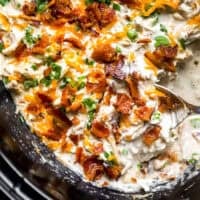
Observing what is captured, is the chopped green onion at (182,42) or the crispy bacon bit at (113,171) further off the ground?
the chopped green onion at (182,42)

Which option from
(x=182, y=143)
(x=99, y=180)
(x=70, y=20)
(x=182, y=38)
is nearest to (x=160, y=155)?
(x=182, y=143)

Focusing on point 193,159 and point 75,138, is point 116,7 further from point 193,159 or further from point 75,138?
point 193,159

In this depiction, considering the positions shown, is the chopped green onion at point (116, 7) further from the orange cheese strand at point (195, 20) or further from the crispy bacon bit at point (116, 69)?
the orange cheese strand at point (195, 20)

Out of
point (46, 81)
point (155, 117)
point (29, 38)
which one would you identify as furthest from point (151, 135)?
point (29, 38)

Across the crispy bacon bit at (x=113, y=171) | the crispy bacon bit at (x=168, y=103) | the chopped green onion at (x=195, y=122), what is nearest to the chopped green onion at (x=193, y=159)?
the chopped green onion at (x=195, y=122)

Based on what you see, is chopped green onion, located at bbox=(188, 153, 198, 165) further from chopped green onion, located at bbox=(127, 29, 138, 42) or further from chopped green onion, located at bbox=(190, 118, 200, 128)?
chopped green onion, located at bbox=(127, 29, 138, 42)

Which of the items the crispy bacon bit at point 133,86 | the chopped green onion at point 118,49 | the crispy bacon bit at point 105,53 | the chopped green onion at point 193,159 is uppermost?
the chopped green onion at point 118,49

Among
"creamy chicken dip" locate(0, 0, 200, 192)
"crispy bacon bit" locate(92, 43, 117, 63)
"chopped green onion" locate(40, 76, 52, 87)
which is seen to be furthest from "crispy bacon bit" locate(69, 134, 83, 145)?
"crispy bacon bit" locate(92, 43, 117, 63)
